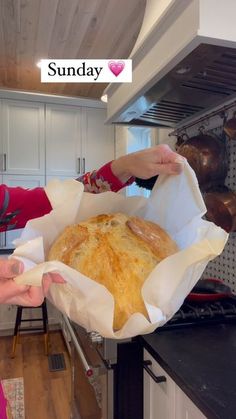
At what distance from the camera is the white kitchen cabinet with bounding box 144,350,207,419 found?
2.57 feet

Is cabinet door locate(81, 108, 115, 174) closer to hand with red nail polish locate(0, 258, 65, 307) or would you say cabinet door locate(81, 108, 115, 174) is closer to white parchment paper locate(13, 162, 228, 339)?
white parchment paper locate(13, 162, 228, 339)

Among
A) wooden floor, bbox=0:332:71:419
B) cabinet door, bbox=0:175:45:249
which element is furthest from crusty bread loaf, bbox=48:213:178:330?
cabinet door, bbox=0:175:45:249

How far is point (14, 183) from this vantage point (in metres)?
2.74

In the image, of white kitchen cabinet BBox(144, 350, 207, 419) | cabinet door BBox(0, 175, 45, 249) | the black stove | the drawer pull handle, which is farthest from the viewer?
cabinet door BBox(0, 175, 45, 249)

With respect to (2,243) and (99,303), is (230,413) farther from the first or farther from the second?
(2,243)

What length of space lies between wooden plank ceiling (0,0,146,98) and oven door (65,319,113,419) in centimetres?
158

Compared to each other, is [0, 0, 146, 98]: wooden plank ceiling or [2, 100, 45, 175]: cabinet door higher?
[0, 0, 146, 98]: wooden plank ceiling

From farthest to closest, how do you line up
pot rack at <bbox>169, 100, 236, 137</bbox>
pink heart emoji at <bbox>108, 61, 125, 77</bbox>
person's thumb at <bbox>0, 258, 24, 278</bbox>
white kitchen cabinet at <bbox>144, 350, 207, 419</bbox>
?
pink heart emoji at <bbox>108, 61, 125, 77</bbox>
pot rack at <bbox>169, 100, 236, 137</bbox>
white kitchen cabinet at <bbox>144, 350, 207, 419</bbox>
person's thumb at <bbox>0, 258, 24, 278</bbox>

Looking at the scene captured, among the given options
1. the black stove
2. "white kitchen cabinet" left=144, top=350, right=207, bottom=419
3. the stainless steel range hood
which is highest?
the stainless steel range hood

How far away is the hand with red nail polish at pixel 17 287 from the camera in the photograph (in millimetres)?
374

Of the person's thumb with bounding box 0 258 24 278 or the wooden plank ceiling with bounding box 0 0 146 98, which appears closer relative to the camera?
the person's thumb with bounding box 0 258 24 278

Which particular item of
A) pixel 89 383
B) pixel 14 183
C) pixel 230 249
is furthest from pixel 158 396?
pixel 14 183

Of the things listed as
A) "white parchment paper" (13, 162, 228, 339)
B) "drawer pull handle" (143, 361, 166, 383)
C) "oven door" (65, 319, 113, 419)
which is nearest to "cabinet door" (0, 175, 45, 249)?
"oven door" (65, 319, 113, 419)

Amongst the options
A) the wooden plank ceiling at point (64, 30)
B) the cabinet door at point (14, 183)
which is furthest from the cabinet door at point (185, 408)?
the cabinet door at point (14, 183)
